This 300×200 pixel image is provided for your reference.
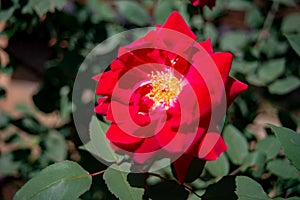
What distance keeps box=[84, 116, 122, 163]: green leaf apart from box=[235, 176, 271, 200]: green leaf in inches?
8.0

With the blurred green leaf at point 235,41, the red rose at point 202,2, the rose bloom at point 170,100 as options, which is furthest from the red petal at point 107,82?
the blurred green leaf at point 235,41

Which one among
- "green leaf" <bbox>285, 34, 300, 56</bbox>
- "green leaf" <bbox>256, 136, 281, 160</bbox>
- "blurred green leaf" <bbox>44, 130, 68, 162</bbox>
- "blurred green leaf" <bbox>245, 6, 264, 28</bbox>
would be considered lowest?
"blurred green leaf" <bbox>44, 130, 68, 162</bbox>

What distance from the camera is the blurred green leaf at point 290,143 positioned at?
638mm

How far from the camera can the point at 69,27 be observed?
3.84ft

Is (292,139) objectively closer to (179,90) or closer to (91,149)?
(179,90)

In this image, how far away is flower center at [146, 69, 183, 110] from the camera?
0.73 meters

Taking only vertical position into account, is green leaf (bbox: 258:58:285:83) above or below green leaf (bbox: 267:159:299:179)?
below

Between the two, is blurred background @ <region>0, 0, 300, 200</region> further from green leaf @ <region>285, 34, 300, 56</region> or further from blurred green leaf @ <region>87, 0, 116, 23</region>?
green leaf @ <region>285, 34, 300, 56</region>

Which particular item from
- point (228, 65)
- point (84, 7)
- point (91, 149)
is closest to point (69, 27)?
point (84, 7)

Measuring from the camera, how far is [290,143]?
2.12 feet

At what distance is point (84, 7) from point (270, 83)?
23.9 inches

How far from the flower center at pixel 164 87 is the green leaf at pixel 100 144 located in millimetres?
105

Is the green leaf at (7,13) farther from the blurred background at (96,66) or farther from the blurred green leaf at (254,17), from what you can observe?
the blurred green leaf at (254,17)

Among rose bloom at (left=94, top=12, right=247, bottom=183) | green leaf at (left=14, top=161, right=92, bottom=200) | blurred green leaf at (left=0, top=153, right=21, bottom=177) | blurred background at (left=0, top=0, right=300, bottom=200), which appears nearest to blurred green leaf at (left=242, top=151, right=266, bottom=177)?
blurred background at (left=0, top=0, right=300, bottom=200)
